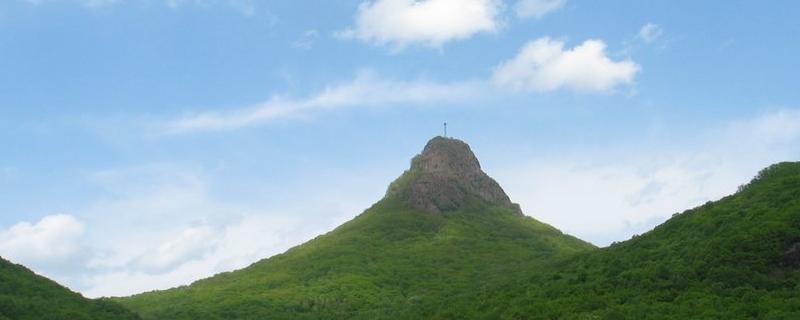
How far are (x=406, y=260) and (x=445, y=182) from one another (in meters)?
37.6

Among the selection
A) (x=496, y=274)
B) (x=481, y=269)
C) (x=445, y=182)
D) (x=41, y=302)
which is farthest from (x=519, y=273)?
(x=445, y=182)

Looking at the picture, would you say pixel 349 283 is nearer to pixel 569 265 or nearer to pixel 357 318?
pixel 357 318

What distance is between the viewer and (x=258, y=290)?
4481 inches

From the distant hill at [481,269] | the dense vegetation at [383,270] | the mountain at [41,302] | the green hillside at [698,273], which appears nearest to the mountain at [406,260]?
the dense vegetation at [383,270]

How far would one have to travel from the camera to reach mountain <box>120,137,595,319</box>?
100688 millimetres

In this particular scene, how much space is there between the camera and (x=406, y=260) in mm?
123312

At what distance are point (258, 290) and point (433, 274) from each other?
26003 mm

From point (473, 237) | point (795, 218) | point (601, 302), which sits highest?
point (473, 237)

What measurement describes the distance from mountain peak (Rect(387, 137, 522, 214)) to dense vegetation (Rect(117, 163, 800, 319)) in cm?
481

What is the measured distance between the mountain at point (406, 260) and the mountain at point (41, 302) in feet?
50.3

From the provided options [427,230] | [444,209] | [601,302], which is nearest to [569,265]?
[601,302]

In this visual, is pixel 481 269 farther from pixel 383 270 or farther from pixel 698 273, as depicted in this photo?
pixel 698 273

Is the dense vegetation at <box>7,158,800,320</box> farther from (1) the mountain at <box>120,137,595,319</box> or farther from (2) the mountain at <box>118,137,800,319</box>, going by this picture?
(1) the mountain at <box>120,137,595,319</box>

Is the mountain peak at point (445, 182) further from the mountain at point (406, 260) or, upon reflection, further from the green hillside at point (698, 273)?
the green hillside at point (698, 273)
